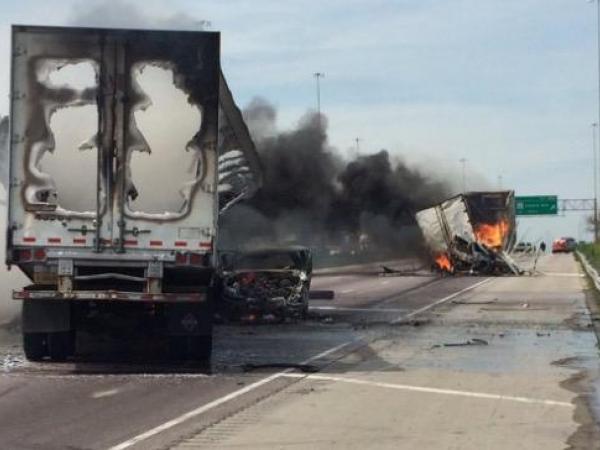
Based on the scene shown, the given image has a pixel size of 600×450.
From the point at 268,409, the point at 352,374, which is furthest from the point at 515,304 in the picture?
the point at 268,409

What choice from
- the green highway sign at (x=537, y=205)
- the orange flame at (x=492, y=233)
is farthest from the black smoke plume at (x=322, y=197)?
the green highway sign at (x=537, y=205)

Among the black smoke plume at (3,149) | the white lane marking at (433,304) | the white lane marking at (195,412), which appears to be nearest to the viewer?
the white lane marking at (195,412)

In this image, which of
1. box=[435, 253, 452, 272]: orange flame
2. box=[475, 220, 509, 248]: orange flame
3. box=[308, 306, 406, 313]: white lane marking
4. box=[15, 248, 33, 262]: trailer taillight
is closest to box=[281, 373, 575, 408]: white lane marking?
box=[15, 248, 33, 262]: trailer taillight

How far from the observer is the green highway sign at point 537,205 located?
82.2 m

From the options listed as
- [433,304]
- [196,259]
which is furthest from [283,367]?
[433,304]

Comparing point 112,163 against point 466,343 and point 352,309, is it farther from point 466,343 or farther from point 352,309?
point 352,309

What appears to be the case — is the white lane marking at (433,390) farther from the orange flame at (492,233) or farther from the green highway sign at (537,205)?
the green highway sign at (537,205)

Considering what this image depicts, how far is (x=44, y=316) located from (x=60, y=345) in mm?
517

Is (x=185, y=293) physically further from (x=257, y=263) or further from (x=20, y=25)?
(x=257, y=263)

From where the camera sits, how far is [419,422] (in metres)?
8.02

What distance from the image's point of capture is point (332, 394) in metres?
9.46

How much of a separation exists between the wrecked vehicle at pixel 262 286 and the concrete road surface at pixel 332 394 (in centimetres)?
58

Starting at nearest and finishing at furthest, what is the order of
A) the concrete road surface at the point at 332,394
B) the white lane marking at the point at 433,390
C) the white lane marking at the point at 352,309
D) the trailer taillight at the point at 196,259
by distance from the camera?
the concrete road surface at the point at 332,394
the white lane marking at the point at 433,390
the trailer taillight at the point at 196,259
the white lane marking at the point at 352,309

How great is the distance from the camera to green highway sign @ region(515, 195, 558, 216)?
82.2 meters
